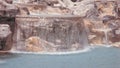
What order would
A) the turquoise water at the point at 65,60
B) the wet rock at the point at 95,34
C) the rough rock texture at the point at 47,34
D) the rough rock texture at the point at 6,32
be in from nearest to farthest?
the turquoise water at the point at 65,60 → the rough rock texture at the point at 6,32 → the rough rock texture at the point at 47,34 → the wet rock at the point at 95,34

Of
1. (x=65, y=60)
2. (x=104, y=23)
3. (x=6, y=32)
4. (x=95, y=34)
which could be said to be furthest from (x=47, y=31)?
(x=104, y=23)

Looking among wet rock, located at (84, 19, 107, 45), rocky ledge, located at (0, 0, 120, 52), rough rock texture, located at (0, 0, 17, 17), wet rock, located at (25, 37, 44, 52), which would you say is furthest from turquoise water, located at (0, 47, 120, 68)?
wet rock, located at (84, 19, 107, 45)

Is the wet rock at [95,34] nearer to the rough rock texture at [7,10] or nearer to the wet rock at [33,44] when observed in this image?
the wet rock at [33,44]

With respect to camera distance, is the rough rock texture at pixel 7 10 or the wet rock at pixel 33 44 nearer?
the rough rock texture at pixel 7 10

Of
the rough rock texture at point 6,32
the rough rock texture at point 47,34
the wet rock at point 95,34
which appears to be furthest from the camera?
the wet rock at point 95,34

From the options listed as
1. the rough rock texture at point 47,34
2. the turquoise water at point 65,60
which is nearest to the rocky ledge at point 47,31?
the rough rock texture at point 47,34

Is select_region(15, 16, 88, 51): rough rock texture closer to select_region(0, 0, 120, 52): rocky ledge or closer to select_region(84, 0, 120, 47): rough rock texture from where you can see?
select_region(0, 0, 120, 52): rocky ledge
